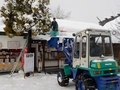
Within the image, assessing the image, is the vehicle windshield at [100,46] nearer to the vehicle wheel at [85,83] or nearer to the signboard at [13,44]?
the vehicle wheel at [85,83]

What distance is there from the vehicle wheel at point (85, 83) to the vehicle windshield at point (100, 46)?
36.4 inches

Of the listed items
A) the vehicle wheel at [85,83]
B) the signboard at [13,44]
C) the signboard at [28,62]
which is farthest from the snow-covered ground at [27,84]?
the signboard at [13,44]

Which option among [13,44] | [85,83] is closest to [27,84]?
[85,83]

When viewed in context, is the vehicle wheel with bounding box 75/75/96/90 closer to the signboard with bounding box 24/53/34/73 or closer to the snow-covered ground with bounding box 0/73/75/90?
the snow-covered ground with bounding box 0/73/75/90

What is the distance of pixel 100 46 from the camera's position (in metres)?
8.02

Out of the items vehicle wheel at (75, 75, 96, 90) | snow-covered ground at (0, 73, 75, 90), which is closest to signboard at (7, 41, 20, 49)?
snow-covered ground at (0, 73, 75, 90)

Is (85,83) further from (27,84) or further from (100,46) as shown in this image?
(27,84)

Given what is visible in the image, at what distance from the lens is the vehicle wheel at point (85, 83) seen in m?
7.46

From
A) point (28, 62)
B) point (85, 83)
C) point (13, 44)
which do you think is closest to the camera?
point (85, 83)

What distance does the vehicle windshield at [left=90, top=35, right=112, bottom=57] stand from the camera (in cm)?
781

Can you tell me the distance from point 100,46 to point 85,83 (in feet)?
5.32

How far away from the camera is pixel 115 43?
1814 cm

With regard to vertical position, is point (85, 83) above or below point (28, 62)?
below

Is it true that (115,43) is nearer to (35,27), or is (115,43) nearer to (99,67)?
(35,27)
